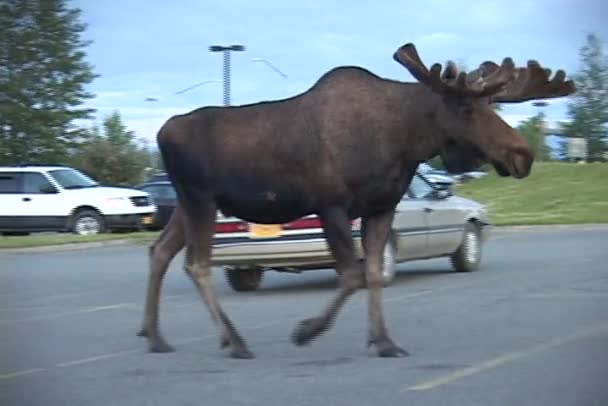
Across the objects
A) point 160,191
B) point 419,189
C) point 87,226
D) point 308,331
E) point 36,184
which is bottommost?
point 87,226

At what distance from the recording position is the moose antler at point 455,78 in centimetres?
841

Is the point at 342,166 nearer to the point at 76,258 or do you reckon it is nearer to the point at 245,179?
the point at 245,179

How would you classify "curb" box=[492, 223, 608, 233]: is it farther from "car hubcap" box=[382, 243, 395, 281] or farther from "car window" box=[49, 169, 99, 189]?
"car hubcap" box=[382, 243, 395, 281]

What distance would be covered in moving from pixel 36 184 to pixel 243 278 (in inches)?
533

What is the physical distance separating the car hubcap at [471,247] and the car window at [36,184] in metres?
13.2

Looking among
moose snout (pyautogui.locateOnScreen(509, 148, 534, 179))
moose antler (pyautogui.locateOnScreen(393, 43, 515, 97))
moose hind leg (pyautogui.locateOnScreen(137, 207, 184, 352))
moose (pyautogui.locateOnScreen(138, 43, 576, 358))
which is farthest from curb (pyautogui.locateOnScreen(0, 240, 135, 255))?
moose snout (pyautogui.locateOnScreen(509, 148, 534, 179))

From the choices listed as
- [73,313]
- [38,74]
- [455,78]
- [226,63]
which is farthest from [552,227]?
[455,78]

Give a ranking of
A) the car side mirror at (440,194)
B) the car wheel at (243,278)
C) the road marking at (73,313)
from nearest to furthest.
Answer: the road marking at (73,313)
the car wheel at (243,278)
the car side mirror at (440,194)

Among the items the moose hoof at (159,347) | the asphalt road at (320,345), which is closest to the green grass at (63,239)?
the asphalt road at (320,345)

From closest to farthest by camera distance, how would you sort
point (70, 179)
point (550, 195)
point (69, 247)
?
point (69, 247) < point (70, 179) < point (550, 195)

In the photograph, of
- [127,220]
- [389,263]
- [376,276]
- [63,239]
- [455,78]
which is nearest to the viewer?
[455,78]

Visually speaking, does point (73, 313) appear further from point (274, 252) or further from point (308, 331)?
point (308, 331)

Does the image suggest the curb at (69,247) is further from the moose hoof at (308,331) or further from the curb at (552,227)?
the moose hoof at (308,331)

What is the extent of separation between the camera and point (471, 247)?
16359 millimetres
